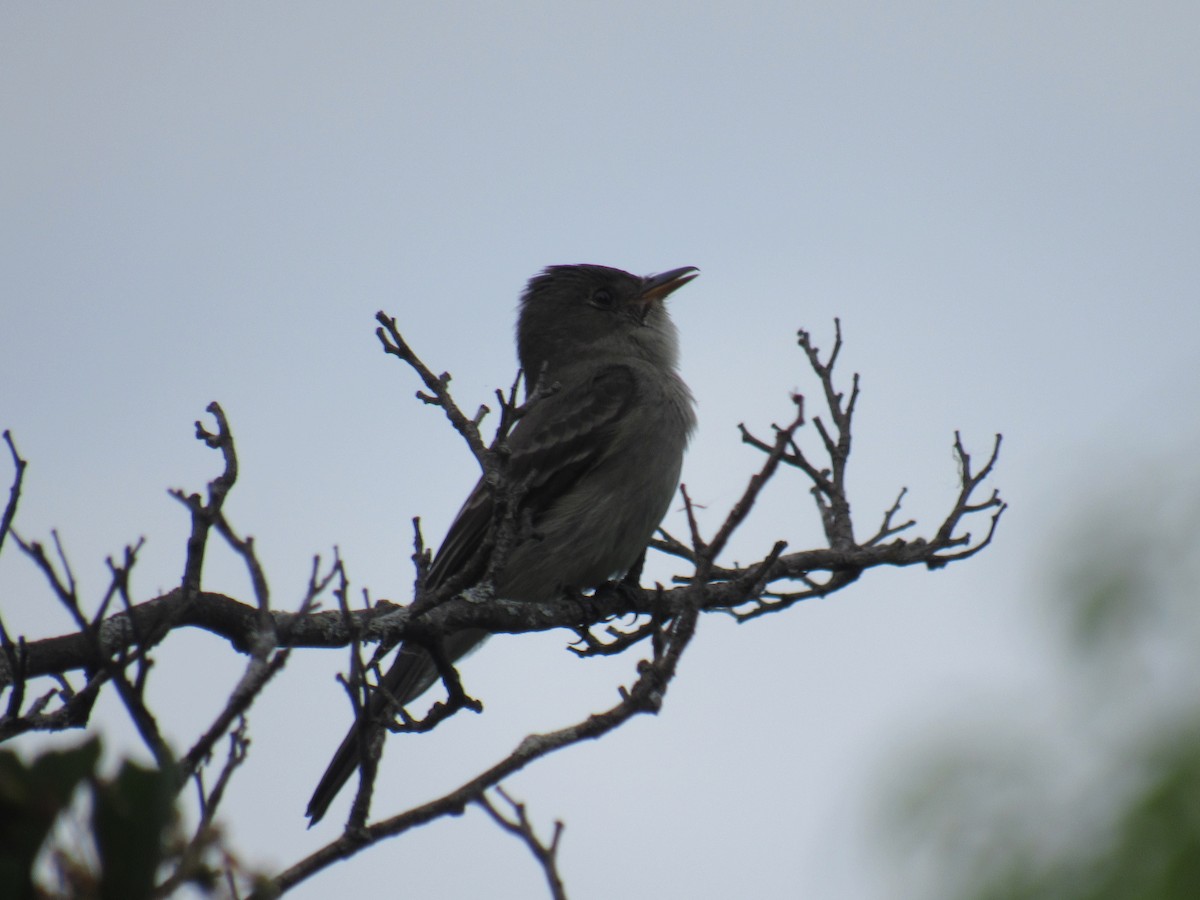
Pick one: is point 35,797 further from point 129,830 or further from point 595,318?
point 595,318

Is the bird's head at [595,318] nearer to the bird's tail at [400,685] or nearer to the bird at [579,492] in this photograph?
the bird at [579,492]

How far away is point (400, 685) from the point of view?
7723 millimetres


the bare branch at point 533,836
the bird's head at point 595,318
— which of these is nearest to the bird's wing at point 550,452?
the bird's head at point 595,318

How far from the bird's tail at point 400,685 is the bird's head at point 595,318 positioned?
9.50 feet

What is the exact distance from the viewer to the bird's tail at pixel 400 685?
6809mm

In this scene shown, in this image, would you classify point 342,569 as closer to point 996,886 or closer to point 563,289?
point 996,886

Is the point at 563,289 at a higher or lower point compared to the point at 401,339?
higher

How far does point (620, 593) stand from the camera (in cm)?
786

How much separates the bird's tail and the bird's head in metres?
2.90

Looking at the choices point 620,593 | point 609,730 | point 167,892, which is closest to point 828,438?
point 620,593

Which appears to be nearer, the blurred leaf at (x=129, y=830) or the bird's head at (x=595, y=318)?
the blurred leaf at (x=129, y=830)

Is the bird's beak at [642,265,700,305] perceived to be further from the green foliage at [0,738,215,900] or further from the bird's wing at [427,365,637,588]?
the green foliage at [0,738,215,900]

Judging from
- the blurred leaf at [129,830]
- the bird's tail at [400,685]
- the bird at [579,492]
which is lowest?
the blurred leaf at [129,830]

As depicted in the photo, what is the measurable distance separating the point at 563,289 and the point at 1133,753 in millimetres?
5445
